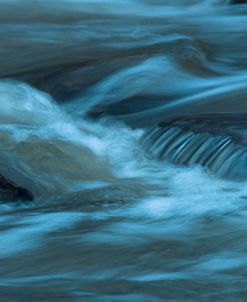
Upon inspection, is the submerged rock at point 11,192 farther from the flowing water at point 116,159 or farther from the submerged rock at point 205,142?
the submerged rock at point 205,142

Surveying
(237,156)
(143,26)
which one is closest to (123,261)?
(237,156)

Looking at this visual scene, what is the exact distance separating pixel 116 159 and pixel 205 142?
19.2 inches

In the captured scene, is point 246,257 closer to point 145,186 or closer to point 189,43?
point 145,186

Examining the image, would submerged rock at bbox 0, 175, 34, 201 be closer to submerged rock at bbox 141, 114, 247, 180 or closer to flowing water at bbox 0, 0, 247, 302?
flowing water at bbox 0, 0, 247, 302

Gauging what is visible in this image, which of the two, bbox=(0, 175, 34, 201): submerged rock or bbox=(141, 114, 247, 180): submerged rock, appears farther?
bbox=(141, 114, 247, 180): submerged rock

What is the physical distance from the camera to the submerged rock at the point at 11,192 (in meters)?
4.84

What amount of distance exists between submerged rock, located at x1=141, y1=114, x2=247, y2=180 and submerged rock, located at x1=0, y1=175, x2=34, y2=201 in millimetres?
974

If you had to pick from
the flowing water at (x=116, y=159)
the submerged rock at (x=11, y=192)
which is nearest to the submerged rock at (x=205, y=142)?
the flowing water at (x=116, y=159)

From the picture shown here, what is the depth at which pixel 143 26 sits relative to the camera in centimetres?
889

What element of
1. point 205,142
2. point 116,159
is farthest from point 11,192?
point 205,142

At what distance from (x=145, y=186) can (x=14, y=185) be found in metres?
0.65

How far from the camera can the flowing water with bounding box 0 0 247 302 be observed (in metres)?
3.80

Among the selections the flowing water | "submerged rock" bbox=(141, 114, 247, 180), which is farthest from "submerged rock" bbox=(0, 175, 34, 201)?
"submerged rock" bbox=(141, 114, 247, 180)

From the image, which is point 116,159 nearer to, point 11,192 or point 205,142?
point 205,142
